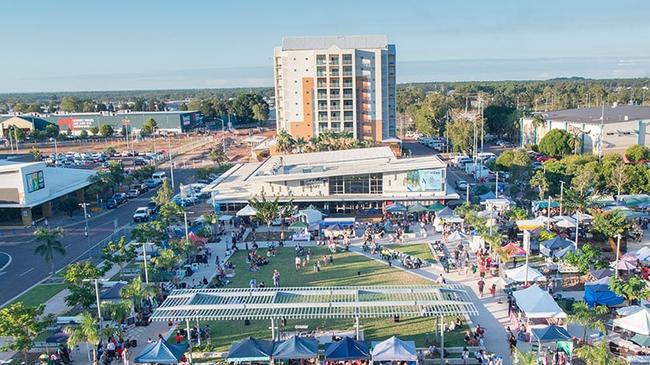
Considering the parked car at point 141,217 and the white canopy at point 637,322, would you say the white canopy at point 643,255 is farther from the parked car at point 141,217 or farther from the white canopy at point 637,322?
the parked car at point 141,217

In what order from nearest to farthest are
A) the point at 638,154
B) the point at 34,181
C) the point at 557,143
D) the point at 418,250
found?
the point at 418,250
the point at 34,181
the point at 638,154
the point at 557,143

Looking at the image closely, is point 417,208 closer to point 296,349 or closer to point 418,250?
point 418,250

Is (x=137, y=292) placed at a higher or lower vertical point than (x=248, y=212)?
higher

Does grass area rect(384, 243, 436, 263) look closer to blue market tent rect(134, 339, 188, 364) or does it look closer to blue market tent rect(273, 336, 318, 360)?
blue market tent rect(273, 336, 318, 360)

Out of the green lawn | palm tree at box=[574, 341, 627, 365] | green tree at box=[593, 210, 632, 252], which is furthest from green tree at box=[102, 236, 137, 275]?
green tree at box=[593, 210, 632, 252]

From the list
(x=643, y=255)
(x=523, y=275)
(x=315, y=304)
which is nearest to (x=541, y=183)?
(x=643, y=255)

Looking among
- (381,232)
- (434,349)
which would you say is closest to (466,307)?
(434,349)
